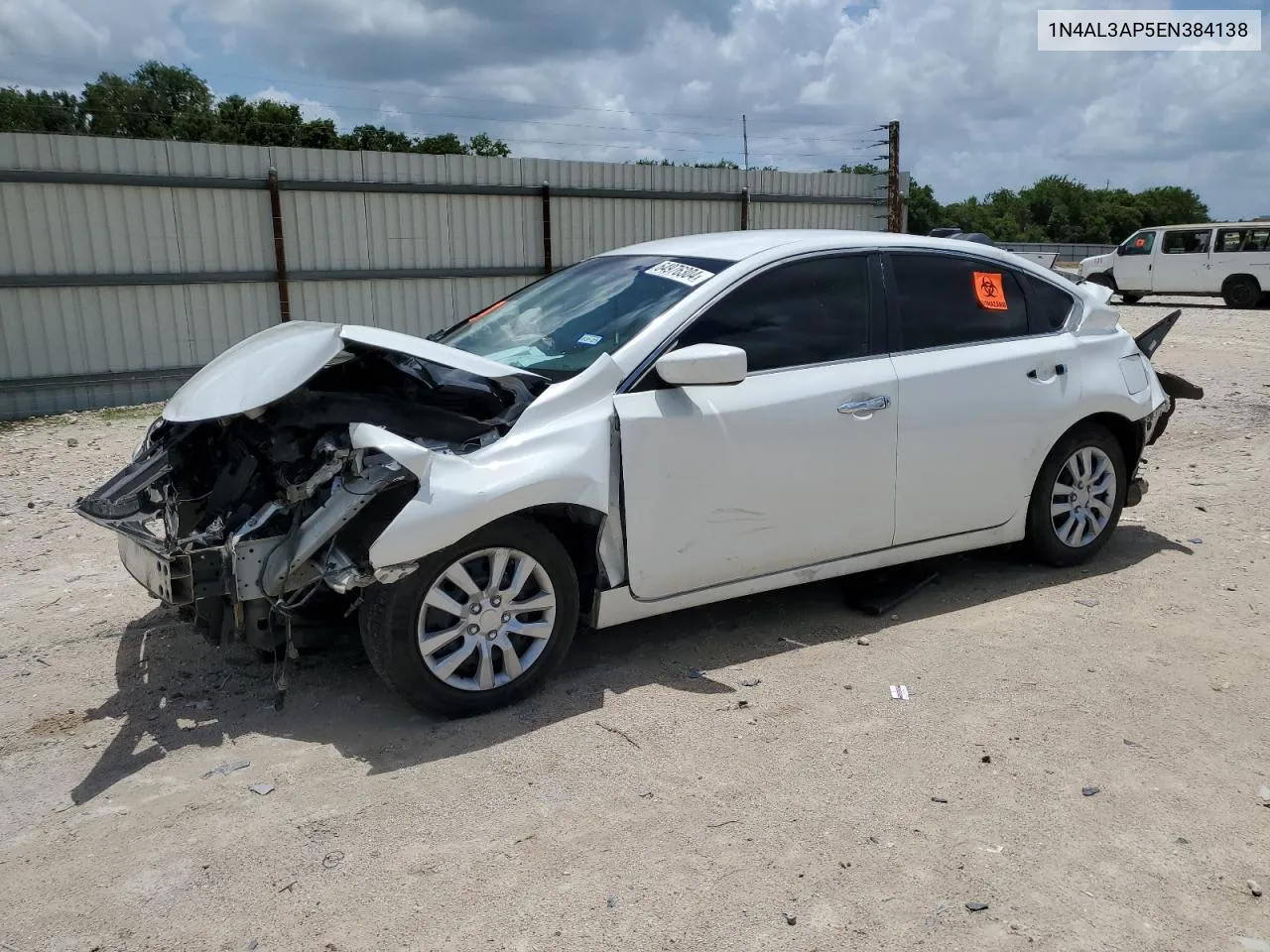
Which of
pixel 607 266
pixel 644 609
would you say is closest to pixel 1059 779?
pixel 644 609

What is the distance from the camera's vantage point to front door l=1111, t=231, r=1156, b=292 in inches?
926

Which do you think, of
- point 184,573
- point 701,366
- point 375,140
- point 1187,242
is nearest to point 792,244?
point 701,366

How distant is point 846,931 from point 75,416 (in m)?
10.5

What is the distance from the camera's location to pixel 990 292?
5125mm

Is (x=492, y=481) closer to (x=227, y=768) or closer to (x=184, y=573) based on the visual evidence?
(x=184, y=573)

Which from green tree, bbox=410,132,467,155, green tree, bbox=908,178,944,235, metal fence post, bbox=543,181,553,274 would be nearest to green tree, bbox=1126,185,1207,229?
green tree, bbox=908,178,944,235

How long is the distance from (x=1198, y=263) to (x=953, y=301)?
21338 millimetres

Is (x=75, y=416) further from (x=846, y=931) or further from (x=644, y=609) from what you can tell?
(x=846, y=931)

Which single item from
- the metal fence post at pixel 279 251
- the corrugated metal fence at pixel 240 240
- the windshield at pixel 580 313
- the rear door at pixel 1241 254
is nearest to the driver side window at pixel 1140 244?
the rear door at pixel 1241 254

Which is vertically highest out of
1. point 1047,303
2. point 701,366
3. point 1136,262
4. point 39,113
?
point 39,113

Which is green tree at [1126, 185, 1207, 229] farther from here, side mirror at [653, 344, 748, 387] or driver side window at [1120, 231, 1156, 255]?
side mirror at [653, 344, 748, 387]

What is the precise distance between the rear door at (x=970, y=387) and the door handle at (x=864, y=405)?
0.30 ft

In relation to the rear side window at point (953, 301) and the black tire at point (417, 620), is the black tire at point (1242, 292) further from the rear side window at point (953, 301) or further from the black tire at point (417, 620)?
the black tire at point (417, 620)

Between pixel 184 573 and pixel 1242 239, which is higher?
pixel 1242 239
